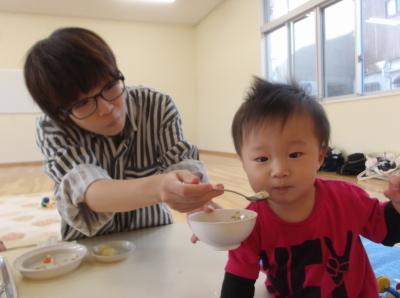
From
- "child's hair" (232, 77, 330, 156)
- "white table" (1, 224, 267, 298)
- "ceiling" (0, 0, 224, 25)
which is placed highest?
"ceiling" (0, 0, 224, 25)

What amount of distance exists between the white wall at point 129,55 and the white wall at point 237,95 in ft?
0.92

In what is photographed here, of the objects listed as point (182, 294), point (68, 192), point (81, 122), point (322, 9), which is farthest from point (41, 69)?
point (322, 9)

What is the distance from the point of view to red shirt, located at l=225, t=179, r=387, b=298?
57 cm

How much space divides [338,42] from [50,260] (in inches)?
149

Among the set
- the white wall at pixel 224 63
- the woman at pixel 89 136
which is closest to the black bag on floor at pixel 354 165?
the white wall at pixel 224 63

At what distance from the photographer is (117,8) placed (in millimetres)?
6227

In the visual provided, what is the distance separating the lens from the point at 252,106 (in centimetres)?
62

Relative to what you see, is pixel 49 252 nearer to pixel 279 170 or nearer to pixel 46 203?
pixel 279 170

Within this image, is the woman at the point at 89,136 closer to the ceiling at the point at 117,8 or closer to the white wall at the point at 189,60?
the white wall at the point at 189,60

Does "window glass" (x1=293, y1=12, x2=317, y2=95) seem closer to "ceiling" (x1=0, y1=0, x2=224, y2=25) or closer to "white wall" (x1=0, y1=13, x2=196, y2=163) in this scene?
"ceiling" (x1=0, y1=0, x2=224, y2=25)

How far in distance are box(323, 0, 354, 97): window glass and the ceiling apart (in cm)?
255

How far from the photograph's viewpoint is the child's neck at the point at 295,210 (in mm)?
596

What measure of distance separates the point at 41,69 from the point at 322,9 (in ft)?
12.7

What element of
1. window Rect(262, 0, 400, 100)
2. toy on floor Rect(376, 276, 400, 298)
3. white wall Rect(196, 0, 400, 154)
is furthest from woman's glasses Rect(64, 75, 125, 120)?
white wall Rect(196, 0, 400, 154)
